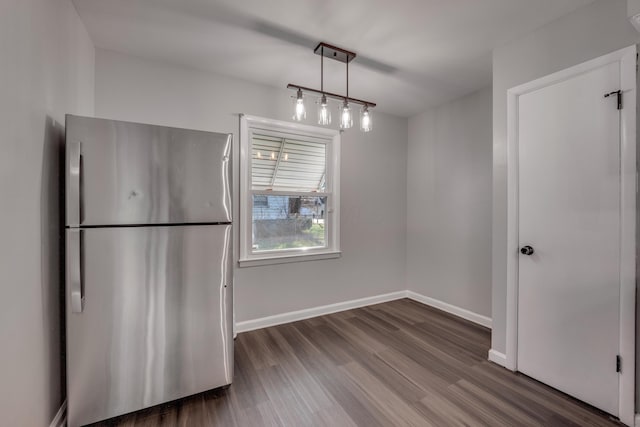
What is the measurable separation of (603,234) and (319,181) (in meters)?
2.42

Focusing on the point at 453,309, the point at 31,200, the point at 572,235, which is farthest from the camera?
the point at 453,309

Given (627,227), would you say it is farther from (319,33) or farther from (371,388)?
(319,33)

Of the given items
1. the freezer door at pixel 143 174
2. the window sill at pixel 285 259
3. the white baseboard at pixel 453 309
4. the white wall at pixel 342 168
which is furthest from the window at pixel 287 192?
the white baseboard at pixel 453 309

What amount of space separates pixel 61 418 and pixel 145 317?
0.70 metres

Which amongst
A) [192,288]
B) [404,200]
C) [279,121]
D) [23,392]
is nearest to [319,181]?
[279,121]

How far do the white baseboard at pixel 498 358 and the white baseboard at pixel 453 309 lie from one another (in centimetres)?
74

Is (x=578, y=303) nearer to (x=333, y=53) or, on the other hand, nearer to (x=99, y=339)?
(x=333, y=53)

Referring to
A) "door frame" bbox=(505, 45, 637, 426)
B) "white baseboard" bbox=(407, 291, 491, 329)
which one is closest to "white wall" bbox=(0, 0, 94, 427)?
"door frame" bbox=(505, 45, 637, 426)

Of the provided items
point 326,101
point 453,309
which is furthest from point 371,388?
point 326,101

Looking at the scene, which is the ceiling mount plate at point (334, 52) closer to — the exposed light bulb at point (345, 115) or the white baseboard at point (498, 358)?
the exposed light bulb at point (345, 115)

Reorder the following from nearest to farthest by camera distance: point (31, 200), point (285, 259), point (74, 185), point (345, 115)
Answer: point (31, 200) < point (74, 185) < point (345, 115) < point (285, 259)

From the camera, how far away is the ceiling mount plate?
214 cm

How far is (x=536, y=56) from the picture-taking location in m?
1.98

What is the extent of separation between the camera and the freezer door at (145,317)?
58.7 inches
